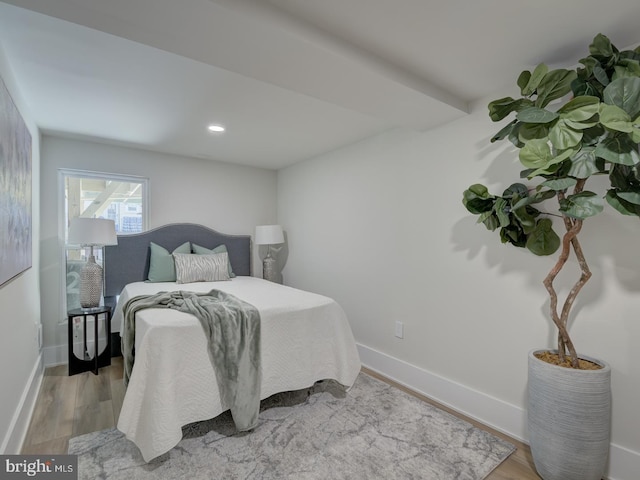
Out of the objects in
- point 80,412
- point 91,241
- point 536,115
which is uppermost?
point 536,115

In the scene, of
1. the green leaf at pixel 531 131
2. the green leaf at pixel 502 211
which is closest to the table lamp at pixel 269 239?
the green leaf at pixel 502 211

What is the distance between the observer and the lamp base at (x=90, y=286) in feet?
10.0

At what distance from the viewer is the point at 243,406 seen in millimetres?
2023

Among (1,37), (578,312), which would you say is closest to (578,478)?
(578,312)

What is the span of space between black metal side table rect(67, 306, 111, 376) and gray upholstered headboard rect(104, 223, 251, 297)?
1.53 ft

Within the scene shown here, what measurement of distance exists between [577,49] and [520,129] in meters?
0.51

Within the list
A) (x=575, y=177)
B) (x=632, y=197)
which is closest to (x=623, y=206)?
(x=632, y=197)

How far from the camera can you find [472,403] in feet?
7.55

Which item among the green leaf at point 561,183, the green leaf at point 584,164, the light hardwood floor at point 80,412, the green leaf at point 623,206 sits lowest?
the light hardwood floor at point 80,412

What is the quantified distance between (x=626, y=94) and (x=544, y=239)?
76cm

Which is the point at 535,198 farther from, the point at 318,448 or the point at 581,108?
the point at 318,448

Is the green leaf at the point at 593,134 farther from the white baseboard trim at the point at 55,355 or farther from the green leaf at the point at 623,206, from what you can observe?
the white baseboard trim at the point at 55,355

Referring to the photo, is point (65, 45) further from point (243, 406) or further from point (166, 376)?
point (243, 406)

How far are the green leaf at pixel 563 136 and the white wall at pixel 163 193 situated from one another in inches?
144
